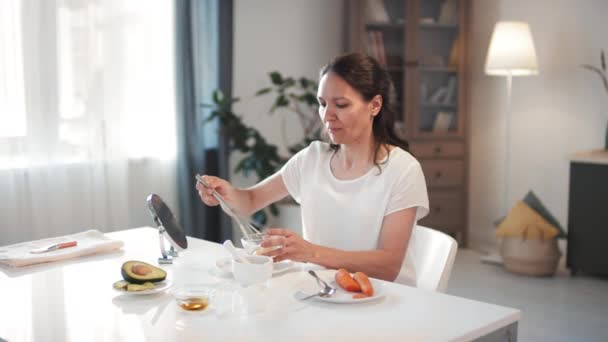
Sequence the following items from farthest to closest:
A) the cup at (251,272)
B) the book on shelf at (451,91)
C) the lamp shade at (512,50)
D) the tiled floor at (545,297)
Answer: the book on shelf at (451,91), the lamp shade at (512,50), the tiled floor at (545,297), the cup at (251,272)

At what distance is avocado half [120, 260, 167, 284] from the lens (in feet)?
4.86

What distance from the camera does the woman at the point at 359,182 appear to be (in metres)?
1.83

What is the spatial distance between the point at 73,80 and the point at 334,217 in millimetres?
1959

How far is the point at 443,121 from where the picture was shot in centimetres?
475

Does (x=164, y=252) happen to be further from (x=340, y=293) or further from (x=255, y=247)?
(x=340, y=293)

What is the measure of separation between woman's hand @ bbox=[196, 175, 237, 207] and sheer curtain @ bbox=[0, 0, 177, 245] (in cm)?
155

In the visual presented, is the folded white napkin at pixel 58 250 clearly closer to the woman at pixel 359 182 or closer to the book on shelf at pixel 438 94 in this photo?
the woman at pixel 359 182

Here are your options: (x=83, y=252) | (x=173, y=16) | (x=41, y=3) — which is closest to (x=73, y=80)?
(x=41, y=3)

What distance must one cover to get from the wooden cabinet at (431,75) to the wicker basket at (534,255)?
722 mm

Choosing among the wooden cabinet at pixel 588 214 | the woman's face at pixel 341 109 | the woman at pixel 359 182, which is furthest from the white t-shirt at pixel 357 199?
the wooden cabinet at pixel 588 214

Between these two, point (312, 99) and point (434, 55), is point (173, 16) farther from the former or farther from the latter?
point (434, 55)

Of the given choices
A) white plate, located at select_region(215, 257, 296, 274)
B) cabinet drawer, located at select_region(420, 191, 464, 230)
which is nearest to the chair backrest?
white plate, located at select_region(215, 257, 296, 274)

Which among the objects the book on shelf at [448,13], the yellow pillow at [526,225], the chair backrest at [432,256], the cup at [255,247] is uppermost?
the book on shelf at [448,13]

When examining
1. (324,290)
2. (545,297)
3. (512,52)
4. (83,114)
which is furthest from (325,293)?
(512,52)
